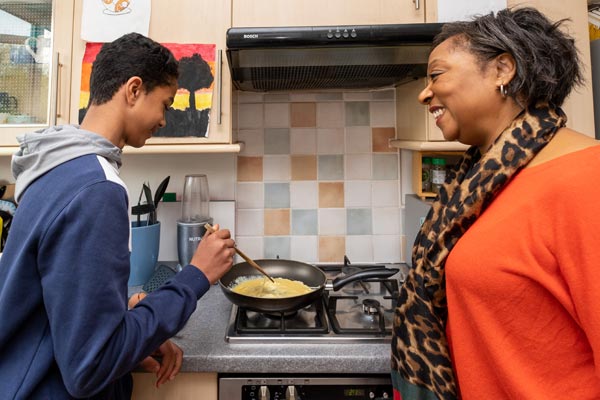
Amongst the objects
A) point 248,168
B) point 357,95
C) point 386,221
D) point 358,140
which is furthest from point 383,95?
point 248,168

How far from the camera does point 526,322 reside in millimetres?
600

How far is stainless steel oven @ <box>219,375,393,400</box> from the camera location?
2.87 feet

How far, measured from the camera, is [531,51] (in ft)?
2.12

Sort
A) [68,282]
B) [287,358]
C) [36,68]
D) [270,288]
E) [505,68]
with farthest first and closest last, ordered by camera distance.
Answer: [36,68], [270,288], [287,358], [505,68], [68,282]

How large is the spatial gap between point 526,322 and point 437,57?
1.70 ft

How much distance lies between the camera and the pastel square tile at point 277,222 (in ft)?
5.02

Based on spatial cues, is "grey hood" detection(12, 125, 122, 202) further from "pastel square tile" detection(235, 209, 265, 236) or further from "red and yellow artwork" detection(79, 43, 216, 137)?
"pastel square tile" detection(235, 209, 265, 236)

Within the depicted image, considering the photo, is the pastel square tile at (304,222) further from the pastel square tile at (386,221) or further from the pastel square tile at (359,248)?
the pastel square tile at (386,221)

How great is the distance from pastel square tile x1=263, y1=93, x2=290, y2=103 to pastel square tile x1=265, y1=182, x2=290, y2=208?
345 mm

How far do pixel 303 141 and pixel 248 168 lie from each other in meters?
0.26

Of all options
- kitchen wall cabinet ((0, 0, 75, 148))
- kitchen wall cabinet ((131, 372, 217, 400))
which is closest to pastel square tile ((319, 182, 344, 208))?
kitchen wall cabinet ((131, 372, 217, 400))

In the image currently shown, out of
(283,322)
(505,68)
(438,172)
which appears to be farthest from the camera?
(438,172)

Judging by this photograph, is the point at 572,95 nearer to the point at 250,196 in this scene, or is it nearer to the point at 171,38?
the point at 250,196

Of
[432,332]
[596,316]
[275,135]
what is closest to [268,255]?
[275,135]
